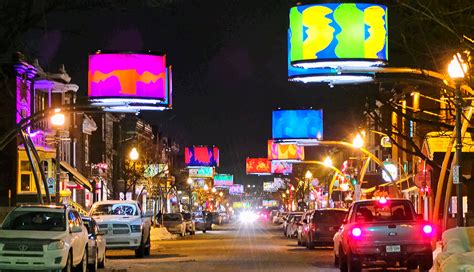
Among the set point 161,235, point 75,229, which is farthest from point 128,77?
point 75,229

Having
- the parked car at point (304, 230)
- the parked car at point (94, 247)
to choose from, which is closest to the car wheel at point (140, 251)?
the parked car at point (94, 247)

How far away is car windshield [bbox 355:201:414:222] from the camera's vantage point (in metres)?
22.9

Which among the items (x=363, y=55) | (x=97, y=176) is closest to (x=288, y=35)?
(x=363, y=55)

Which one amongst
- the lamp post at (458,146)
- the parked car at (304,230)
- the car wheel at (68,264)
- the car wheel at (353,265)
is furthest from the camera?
the parked car at (304,230)

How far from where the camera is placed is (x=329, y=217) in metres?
36.8

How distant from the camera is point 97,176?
73938mm

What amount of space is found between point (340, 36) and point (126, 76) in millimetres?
13285

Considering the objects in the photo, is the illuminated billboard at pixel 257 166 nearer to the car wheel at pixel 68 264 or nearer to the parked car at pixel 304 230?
the parked car at pixel 304 230

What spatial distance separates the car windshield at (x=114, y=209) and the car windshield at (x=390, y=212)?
38.4ft

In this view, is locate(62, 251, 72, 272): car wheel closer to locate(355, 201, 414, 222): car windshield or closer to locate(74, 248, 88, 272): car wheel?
locate(74, 248, 88, 272): car wheel

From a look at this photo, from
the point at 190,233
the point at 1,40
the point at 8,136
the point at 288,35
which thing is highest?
the point at 288,35

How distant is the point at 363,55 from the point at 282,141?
40497mm

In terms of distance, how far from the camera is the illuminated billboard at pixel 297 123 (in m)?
69.3

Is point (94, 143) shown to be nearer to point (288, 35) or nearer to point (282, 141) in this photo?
point (282, 141)
